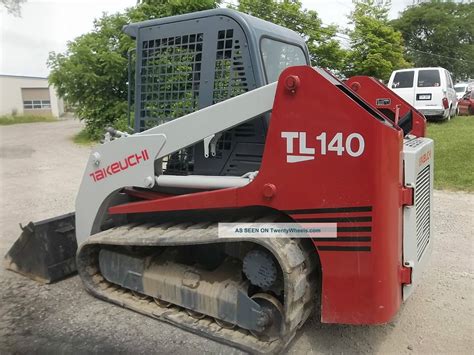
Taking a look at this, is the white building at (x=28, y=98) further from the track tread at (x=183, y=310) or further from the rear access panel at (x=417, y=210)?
the rear access panel at (x=417, y=210)

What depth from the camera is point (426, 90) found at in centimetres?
1380

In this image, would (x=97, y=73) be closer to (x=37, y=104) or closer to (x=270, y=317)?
(x=270, y=317)

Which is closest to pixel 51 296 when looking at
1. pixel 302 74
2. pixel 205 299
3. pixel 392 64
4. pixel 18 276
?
pixel 18 276

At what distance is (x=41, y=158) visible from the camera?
1235 cm

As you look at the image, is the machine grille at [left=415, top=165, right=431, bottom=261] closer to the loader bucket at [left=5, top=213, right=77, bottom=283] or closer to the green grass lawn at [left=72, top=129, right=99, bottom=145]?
the loader bucket at [left=5, top=213, right=77, bottom=283]

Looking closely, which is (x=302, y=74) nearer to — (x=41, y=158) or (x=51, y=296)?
(x=51, y=296)

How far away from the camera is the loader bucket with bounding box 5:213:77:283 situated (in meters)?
4.04

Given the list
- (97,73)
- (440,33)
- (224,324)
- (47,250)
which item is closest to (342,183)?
(224,324)

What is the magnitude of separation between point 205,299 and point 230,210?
0.64m

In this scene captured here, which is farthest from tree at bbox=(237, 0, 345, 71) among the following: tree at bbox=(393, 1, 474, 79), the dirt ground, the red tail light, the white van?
tree at bbox=(393, 1, 474, 79)

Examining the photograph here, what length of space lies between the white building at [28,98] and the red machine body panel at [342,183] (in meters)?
41.6

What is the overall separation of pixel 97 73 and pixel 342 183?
590 inches

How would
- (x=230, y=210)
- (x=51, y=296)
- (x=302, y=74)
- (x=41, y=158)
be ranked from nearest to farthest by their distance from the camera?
(x=302, y=74) → (x=230, y=210) → (x=51, y=296) → (x=41, y=158)

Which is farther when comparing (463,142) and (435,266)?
(463,142)
